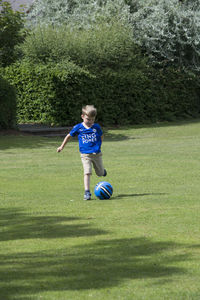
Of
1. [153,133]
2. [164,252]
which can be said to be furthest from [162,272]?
[153,133]

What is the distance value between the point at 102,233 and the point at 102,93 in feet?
74.0

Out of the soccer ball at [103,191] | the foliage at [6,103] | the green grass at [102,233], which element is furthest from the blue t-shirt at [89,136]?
the foliage at [6,103]

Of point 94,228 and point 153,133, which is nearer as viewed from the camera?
point 94,228

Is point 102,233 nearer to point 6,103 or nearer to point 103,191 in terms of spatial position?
point 103,191

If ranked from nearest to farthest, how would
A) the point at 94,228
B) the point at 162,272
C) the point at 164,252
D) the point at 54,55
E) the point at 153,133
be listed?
1. the point at 162,272
2. the point at 164,252
3. the point at 94,228
4. the point at 153,133
5. the point at 54,55

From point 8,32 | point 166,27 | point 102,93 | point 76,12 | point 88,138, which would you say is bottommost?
point 102,93

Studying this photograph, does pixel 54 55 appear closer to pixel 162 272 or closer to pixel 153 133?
pixel 153 133

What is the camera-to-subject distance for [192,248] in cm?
674

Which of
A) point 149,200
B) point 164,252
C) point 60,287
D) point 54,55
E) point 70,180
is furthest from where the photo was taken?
point 54,55

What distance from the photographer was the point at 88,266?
6059mm

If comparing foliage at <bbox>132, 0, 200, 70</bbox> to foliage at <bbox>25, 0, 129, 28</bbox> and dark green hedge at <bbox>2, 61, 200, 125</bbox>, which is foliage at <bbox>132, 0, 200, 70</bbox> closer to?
foliage at <bbox>25, 0, 129, 28</bbox>

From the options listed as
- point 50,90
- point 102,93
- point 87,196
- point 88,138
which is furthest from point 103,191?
point 102,93

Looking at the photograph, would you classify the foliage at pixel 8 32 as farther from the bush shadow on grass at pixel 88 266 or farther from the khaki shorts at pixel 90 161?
the bush shadow on grass at pixel 88 266

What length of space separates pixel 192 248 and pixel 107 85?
23.6 metres
